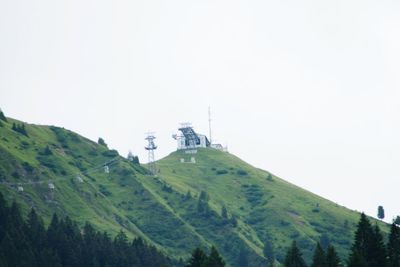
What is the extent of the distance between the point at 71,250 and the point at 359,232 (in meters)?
97.7

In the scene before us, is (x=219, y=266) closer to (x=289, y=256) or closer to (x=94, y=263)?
(x=289, y=256)

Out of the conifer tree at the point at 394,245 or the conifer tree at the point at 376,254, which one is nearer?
the conifer tree at the point at 376,254

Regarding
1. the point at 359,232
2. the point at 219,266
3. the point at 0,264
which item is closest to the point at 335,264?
the point at 359,232

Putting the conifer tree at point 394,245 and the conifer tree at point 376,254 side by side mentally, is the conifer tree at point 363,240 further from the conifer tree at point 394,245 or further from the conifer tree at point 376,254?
the conifer tree at point 394,245

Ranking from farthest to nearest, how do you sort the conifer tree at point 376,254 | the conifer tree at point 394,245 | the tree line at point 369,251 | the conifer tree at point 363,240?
the conifer tree at point 394,245 < the conifer tree at point 363,240 < the conifer tree at point 376,254 < the tree line at point 369,251

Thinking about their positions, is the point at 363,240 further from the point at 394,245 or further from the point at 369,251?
the point at 394,245

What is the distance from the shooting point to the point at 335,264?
113m

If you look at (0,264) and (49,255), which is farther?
(49,255)

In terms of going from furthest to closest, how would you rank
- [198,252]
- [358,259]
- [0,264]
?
[0,264]
[198,252]
[358,259]

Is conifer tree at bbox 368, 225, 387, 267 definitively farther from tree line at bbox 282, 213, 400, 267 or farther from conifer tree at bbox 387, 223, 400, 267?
conifer tree at bbox 387, 223, 400, 267

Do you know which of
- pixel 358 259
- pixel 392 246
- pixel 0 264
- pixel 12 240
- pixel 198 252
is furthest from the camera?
pixel 12 240

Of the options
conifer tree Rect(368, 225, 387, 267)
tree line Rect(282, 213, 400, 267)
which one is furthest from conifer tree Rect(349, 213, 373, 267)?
conifer tree Rect(368, 225, 387, 267)

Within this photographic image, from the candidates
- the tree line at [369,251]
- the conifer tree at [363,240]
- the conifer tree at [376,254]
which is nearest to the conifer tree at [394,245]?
the tree line at [369,251]

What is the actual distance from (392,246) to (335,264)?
445 inches
